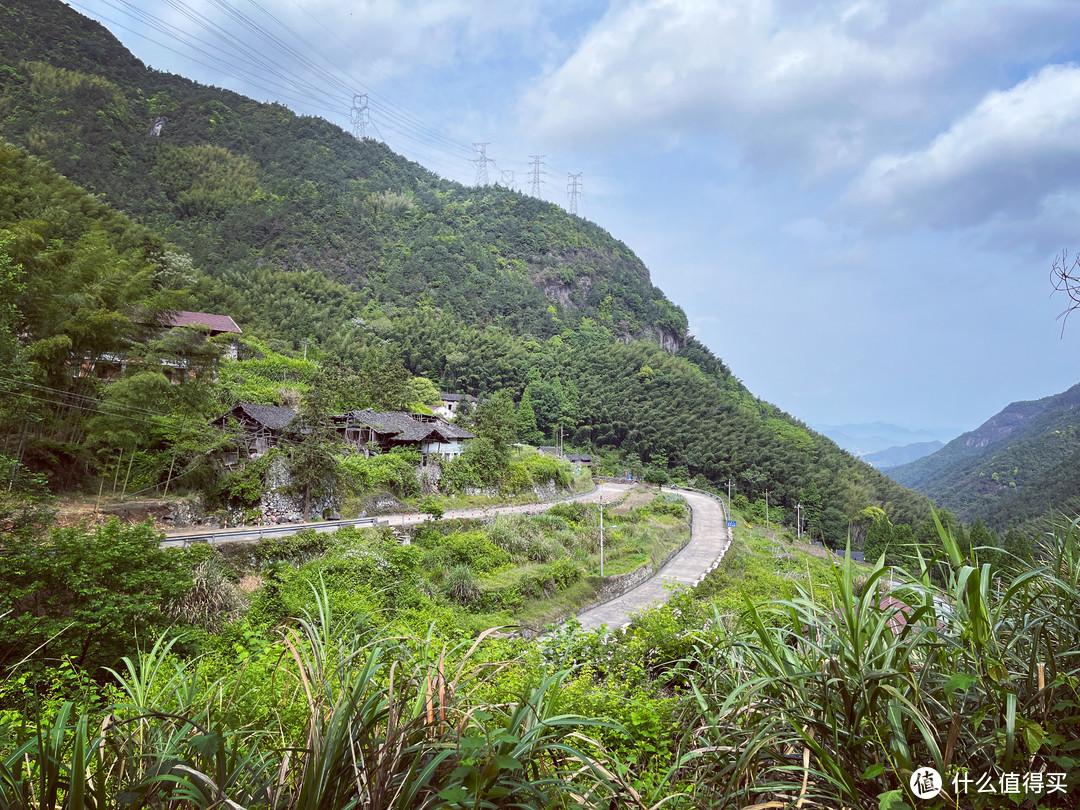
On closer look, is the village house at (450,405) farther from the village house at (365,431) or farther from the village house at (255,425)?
the village house at (255,425)

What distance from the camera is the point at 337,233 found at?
6769 centimetres

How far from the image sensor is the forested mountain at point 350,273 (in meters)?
47.3

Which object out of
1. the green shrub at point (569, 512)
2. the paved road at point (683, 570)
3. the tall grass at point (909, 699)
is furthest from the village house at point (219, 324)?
the tall grass at point (909, 699)

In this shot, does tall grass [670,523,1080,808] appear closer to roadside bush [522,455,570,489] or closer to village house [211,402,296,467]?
village house [211,402,296,467]

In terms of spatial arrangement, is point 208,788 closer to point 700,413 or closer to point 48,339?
point 48,339

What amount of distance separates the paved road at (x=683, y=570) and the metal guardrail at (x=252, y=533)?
7.55m

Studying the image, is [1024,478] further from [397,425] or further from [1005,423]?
[1005,423]

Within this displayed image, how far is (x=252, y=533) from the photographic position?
1389 cm

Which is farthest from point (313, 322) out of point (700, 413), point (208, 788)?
point (208, 788)

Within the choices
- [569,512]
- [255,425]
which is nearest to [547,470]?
[569,512]

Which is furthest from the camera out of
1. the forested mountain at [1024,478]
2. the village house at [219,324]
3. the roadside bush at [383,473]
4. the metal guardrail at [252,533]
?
the forested mountain at [1024,478]

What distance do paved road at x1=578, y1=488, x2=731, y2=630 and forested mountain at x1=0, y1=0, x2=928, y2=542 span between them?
61.0 ft

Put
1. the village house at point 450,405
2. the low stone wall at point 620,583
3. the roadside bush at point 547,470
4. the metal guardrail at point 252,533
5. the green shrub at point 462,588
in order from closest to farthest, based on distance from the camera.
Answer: the metal guardrail at point 252,533 → the green shrub at point 462,588 → the low stone wall at point 620,583 → the roadside bush at point 547,470 → the village house at point 450,405

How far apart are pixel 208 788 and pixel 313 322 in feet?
154
